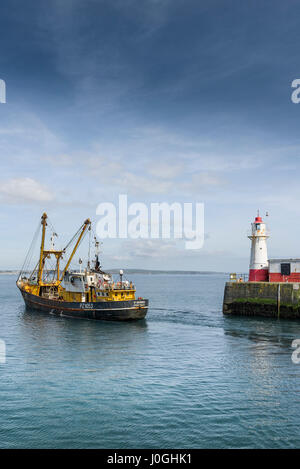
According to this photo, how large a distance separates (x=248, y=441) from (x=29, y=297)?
197 ft

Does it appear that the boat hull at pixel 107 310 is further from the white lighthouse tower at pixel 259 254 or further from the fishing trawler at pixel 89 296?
the white lighthouse tower at pixel 259 254

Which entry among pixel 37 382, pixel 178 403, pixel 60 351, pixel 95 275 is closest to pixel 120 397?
pixel 178 403

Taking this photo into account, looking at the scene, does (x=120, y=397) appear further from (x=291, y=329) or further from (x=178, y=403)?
(x=291, y=329)

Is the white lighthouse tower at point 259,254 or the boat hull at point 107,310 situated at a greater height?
the white lighthouse tower at point 259,254

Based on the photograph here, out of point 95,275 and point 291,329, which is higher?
point 95,275

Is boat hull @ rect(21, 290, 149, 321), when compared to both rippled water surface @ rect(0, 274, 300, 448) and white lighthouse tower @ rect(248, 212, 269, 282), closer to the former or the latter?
rippled water surface @ rect(0, 274, 300, 448)

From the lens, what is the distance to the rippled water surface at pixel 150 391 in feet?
56.2

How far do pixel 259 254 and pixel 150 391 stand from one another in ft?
133

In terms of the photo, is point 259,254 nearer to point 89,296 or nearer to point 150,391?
point 89,296

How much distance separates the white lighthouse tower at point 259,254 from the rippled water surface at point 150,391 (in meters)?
16.8

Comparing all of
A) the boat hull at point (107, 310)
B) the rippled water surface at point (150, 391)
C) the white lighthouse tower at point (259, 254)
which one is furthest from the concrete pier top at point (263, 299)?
the boat hull at point (107, 310)

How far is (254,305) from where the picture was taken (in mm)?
56406

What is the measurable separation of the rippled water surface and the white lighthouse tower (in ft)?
55.2
